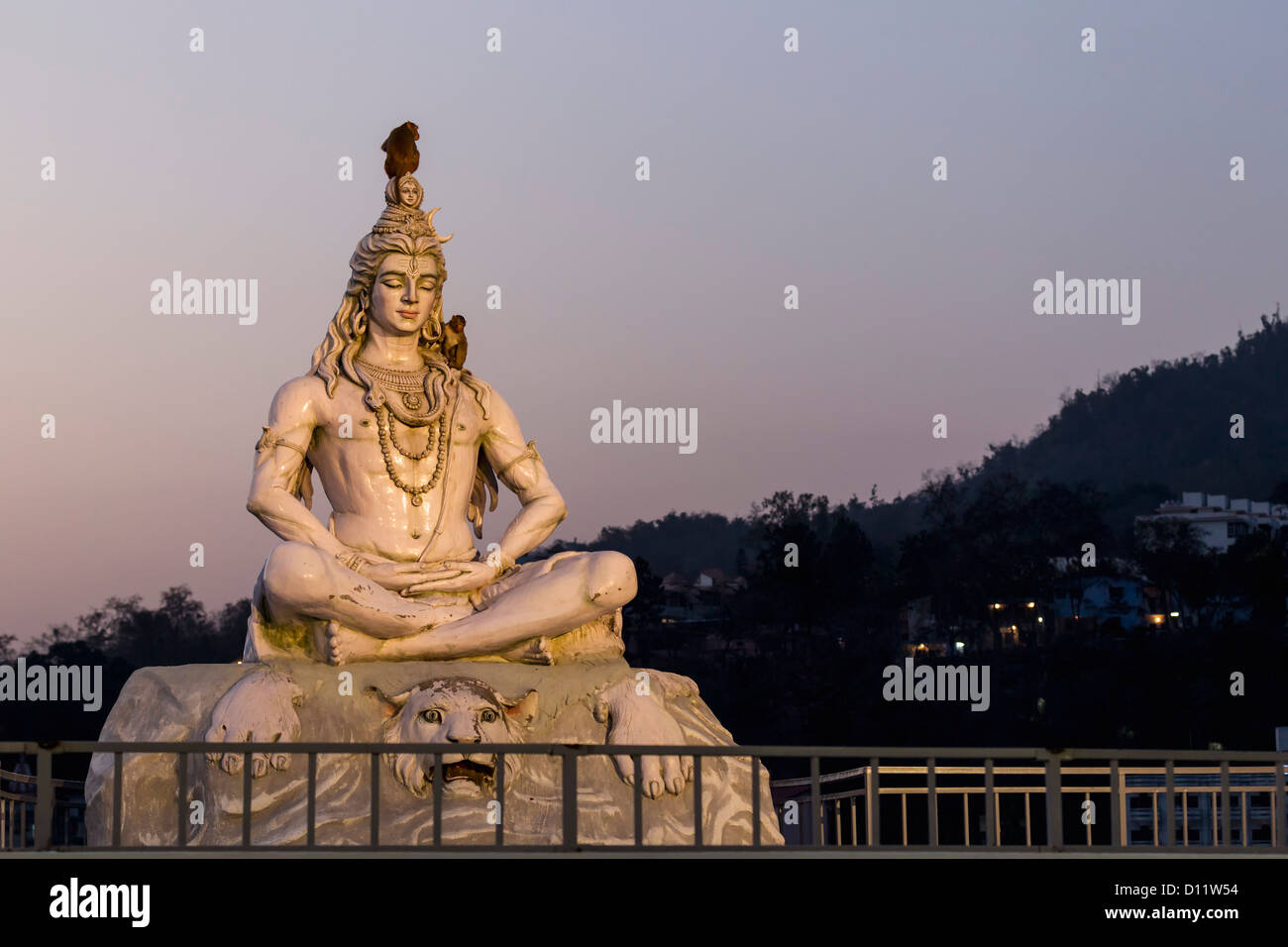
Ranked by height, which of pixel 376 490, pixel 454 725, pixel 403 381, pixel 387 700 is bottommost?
pixel 454 725

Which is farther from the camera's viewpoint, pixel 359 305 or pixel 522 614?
pixel 359 305

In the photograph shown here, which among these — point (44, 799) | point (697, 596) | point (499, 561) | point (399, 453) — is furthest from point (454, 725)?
point (697, 596)

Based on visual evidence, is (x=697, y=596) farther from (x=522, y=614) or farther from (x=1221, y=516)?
(x=522, y=614)

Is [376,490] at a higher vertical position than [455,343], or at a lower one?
lower

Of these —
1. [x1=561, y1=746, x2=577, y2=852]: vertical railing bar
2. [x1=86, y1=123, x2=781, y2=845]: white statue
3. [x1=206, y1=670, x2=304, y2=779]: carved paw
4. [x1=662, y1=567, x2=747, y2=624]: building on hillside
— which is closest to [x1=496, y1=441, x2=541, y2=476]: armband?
[x1=86, y1=123, x2=781, y2=845]: white statue

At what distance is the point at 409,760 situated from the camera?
32.5ft

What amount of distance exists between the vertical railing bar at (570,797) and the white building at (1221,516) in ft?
110

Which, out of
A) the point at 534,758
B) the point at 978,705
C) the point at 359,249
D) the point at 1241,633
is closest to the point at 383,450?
the point at 359,249

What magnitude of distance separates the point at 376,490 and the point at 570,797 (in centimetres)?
405
